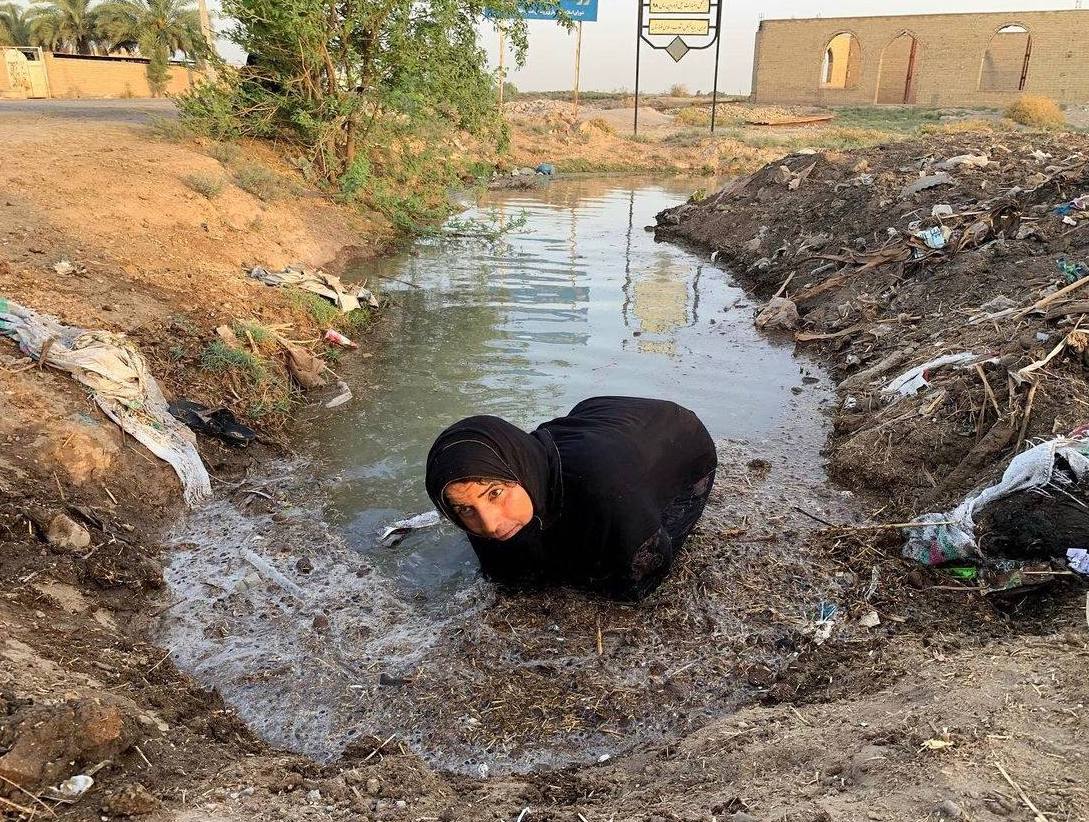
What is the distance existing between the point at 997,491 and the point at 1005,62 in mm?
48249

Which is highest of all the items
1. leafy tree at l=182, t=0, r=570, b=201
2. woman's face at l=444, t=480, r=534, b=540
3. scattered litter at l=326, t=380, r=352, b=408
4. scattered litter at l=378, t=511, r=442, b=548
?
leafy tree at l=182, t=0, r=570, b=201

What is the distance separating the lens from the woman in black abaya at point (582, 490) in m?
3.18

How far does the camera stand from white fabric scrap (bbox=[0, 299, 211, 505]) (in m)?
4.93

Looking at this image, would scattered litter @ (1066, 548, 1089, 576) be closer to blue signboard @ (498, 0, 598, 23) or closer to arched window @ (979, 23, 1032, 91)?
blue signboard @ (498, 0, 598, 23)

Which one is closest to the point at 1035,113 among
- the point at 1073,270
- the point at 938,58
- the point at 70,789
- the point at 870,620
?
the point at 938,58

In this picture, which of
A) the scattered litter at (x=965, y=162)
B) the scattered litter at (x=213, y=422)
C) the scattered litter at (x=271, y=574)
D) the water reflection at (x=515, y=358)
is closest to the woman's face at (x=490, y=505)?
the water reflection at (x=515, y=358)

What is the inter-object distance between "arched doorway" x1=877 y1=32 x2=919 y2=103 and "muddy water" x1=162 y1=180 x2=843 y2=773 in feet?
147

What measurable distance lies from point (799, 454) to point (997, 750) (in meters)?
3.70

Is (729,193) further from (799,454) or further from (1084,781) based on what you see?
(1084,781)

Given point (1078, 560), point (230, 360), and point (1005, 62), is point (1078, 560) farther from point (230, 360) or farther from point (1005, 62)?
point (1005, 62)

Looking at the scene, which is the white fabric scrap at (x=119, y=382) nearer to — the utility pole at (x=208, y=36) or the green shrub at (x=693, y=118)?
the utility pole at (x=208, y=36)

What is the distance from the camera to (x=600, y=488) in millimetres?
3445

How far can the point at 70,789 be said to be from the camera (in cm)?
224

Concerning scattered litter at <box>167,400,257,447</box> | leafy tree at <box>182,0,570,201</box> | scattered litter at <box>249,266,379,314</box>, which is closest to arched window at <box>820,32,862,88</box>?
leafy tree at <box>182,0,570,201</box>
